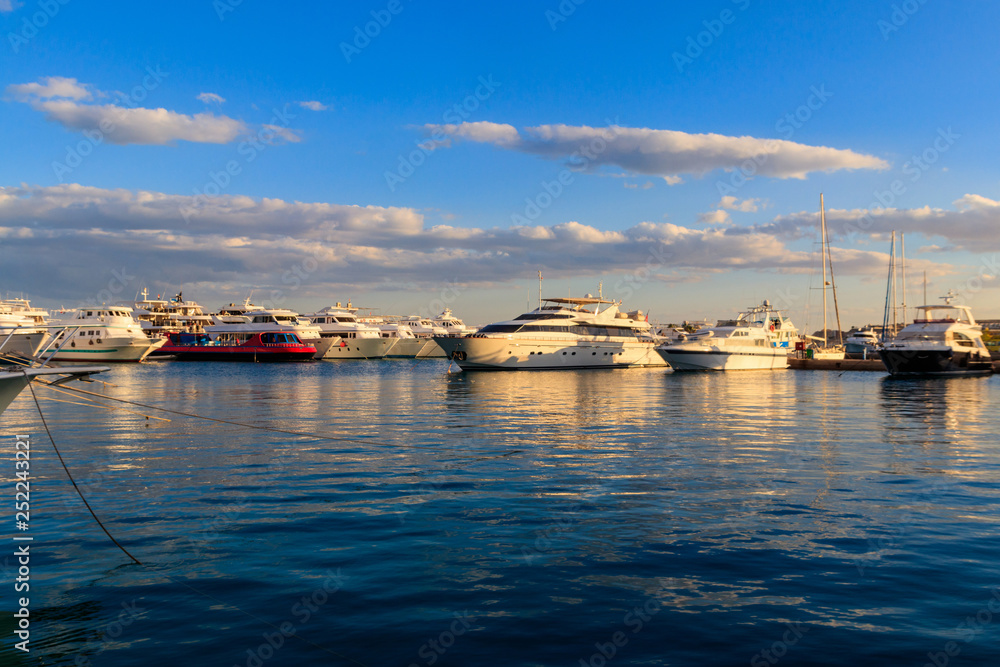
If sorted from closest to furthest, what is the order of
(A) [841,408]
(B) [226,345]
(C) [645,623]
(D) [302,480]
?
1. (C) [645,623]
2. (D) [302,480]
3. (A) [841,408]
4. (B) [226,345]

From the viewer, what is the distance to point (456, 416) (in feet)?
81.6

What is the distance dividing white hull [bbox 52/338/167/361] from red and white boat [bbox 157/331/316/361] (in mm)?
12880

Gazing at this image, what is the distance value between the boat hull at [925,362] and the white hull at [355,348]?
6493 cm

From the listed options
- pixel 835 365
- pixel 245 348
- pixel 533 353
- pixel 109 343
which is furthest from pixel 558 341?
pixel 109 343

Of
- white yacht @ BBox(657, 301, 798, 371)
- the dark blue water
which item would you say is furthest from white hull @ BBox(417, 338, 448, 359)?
the dark blue water

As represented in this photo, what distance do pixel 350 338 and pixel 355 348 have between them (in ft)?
5.18

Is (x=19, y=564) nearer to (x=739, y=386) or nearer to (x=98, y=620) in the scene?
(x=98, y=620)

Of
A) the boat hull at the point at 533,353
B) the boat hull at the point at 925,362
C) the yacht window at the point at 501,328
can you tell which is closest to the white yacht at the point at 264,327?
the boat hull at the point at 533,353

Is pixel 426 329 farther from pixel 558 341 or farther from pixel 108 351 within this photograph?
pixel 558 341

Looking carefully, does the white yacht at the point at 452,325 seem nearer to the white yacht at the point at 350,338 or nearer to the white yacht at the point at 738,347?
the white yacht at the point at 350,338

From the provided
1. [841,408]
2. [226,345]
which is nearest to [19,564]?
[841,408]

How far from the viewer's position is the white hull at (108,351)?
7406 cm

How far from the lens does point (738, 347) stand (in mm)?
60094

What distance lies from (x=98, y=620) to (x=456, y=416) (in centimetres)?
1830
